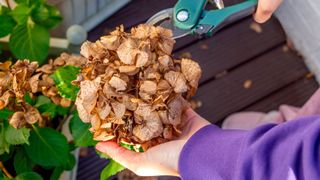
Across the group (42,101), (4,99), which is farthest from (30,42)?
(4,99)

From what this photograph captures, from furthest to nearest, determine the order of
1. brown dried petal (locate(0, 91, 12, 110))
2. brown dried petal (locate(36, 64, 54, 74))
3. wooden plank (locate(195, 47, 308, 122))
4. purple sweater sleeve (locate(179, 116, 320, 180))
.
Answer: wooden plank (locate(195, 47, 308, 122))
brown dried petal (locate(36, 64, 54, 74))
brown dried petal (locate(0, 91, 12, 110))
purple sweater sleeve (locate(179, 116, 320, 180))

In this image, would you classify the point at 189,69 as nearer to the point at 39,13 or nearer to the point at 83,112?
the point at 83,112

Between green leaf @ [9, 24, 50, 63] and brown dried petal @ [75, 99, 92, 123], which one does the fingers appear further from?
green leaf @ [9, 24, 50, 63]

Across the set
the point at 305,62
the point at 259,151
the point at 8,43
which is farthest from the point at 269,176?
the point at 305,62

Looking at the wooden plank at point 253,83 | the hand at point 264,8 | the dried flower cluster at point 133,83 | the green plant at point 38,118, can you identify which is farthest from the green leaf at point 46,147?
the wooden plank at point 253,83

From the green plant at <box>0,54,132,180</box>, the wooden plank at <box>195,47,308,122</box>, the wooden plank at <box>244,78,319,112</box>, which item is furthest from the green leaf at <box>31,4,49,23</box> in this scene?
the wooden plank at <box>244,78,319,112</box>

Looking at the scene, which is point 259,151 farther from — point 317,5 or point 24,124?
point 317,5
